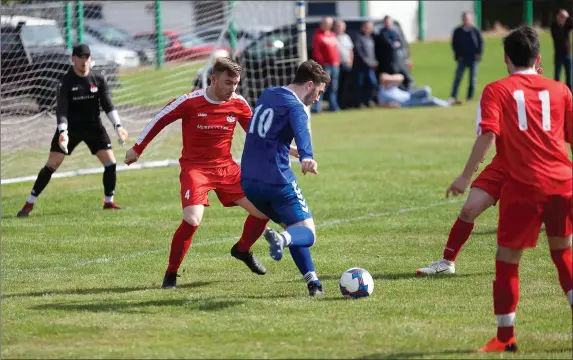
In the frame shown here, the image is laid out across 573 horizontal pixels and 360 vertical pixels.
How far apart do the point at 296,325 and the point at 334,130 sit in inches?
638

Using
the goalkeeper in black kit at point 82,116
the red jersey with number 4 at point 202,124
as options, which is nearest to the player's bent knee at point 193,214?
the red jersey with number 4 at point 202,124

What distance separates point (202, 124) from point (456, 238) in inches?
94.1

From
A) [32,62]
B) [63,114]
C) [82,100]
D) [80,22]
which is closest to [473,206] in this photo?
[63,114]

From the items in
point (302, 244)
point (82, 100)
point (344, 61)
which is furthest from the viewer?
point (344, 61)

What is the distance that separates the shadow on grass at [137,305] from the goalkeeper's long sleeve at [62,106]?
506 centimetres

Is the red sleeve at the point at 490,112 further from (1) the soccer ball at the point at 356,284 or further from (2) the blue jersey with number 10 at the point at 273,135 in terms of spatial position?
(1) the soccer ball at the point at 356,284

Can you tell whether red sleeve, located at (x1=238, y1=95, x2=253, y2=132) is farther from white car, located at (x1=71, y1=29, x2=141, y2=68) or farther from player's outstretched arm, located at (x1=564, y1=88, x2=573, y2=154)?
white car, located at (x1=71, y1=29, x2=141, y2=68)

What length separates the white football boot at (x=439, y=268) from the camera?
9242 mm

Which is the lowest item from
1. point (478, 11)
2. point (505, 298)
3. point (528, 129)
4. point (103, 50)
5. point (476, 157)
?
point (478, 11)

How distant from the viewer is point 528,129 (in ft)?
21.1

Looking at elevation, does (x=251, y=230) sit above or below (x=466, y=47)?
above

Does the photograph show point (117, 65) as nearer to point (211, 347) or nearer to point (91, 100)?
point (91, 100)

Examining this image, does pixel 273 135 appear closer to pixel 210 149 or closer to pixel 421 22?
pixel 210 149

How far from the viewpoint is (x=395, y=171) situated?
1678 centimetres
